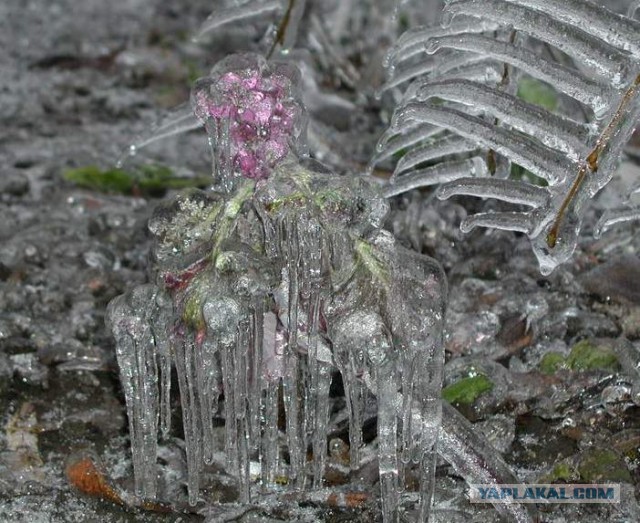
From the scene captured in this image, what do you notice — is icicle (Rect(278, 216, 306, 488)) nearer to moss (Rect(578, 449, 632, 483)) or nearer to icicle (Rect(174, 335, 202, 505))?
icicle (Rect(174, 335, 202, 505))

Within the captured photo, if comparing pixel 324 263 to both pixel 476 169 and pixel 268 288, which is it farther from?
pixel 476 169

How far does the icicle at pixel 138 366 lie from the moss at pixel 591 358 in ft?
2.99

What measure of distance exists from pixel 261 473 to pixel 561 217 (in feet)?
2.34

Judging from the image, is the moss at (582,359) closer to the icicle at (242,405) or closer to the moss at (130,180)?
the icicle at (242,405)

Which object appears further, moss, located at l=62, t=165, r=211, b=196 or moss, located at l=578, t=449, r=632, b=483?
moss, located at l=62, t=165, r=211, b=196

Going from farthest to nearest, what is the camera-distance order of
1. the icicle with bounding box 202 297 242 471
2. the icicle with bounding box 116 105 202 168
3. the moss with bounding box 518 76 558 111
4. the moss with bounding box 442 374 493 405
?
the moss with bounding box 518 76 558 111 → the icicle with bounding box 116 105 202 168 → the moss with bounding box 442 374 493 405 → the icicle with bounding box 202 297 242 471

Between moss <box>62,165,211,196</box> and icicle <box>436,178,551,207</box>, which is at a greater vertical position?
moss <box>62,165,211,196</box>

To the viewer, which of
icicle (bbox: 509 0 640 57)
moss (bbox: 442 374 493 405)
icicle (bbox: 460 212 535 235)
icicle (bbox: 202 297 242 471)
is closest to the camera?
icicle (bbox: 202 297 242 471)

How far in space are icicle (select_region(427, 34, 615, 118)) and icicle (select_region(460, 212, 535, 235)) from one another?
0.73ft

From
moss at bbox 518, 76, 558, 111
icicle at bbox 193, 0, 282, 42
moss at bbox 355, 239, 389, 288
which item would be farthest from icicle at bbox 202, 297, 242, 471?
moss at bbox 518, 76, 558, 111

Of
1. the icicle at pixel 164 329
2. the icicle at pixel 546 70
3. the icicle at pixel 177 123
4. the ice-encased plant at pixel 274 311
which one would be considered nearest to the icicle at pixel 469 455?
the ice-encased plant at pixel 274 311

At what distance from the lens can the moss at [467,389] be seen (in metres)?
2.03

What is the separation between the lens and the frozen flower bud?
1785 millimetres

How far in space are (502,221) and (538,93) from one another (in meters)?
1.29
